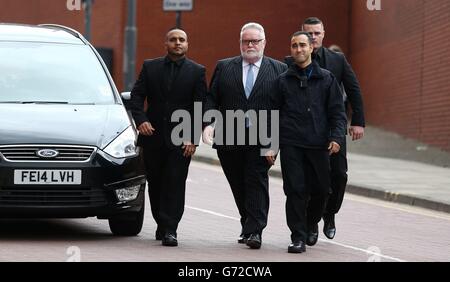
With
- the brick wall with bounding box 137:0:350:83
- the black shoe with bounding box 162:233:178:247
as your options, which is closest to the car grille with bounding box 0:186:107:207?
the black shoe with bounding box 162:233:178:247

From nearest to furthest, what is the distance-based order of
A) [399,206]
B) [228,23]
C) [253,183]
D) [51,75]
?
[253,183], [51,75], [399,206], [228,23]

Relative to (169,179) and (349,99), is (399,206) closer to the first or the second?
(349,99)

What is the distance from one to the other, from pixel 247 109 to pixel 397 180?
9311mm

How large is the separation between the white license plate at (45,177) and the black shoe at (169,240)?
0.95 metres

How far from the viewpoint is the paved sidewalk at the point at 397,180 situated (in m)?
18.1

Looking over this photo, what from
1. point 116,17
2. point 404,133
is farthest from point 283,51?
point 404,133

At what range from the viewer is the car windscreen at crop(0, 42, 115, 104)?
12.5 m

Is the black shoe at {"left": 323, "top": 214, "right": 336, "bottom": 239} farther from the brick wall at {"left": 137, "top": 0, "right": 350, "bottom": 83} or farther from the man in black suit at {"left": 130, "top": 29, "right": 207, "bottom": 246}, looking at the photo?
the brick wall at {"left": 137, "top": 0, "right": 350, "bottom": 83}

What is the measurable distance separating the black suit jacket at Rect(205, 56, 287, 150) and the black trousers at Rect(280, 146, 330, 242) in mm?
518

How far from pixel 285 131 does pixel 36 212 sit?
2.19 meters

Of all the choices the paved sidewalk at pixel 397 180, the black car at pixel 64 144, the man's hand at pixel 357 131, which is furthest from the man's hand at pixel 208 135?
the paved sidewalk at pixel 397 180

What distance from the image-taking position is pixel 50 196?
11500mm

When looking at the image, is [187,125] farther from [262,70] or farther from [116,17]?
[116,17]

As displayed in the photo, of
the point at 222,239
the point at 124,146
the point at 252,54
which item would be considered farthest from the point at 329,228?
the point at 124,146
